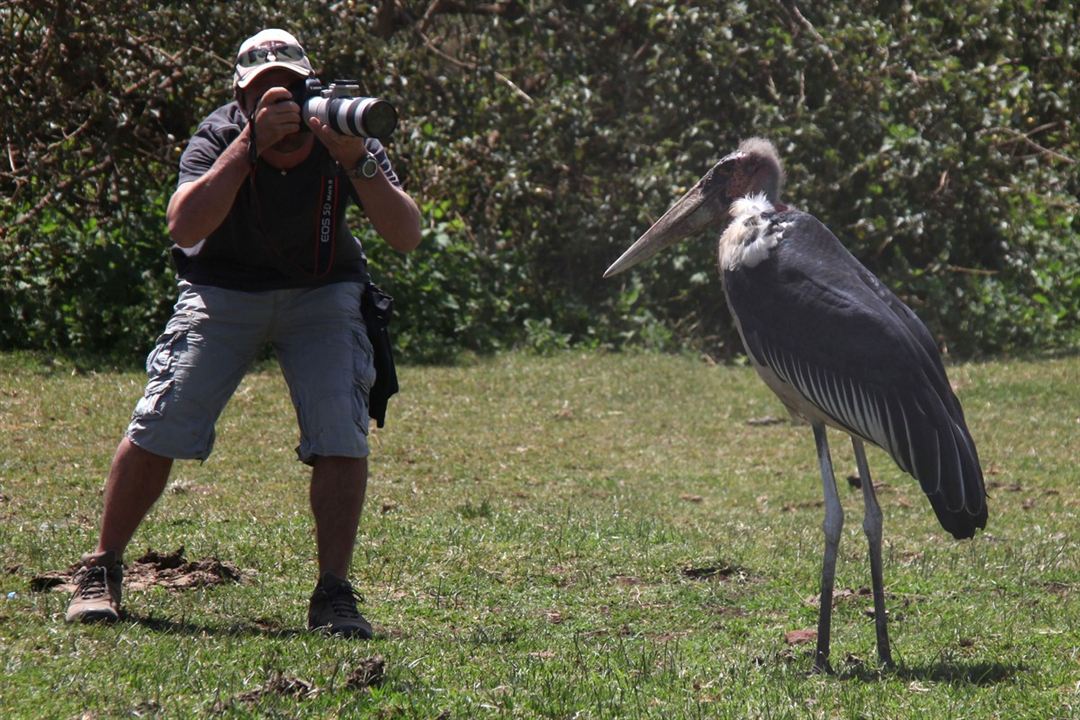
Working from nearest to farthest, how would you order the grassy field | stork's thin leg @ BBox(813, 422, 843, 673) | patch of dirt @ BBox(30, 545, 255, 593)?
the grassy field → stork's thin leg @ BBox(813, 422, 843, 673) → patch of dirt @ BBox(30, 545, 255, 593)

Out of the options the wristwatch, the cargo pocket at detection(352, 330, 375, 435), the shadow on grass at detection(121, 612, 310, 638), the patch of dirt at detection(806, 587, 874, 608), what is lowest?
the patch of dirt at detection(806, 587, 874, 608)

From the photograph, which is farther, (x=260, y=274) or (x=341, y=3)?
(x=341, y=3)

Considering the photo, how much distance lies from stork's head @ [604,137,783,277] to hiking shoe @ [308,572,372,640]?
5.23 feet

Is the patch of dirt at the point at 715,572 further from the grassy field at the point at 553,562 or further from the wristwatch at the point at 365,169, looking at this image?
the wristwatch at the point at 365,169

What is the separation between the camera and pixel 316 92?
450cm

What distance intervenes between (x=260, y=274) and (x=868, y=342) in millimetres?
1955

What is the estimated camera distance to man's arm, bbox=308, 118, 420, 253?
442cm

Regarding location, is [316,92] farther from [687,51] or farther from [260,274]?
[687,51]

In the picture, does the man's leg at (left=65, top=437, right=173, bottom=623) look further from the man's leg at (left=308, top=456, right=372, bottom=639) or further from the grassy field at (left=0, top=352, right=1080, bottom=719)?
the man's leg at (left=308, top=456, right=372, bottom=639)

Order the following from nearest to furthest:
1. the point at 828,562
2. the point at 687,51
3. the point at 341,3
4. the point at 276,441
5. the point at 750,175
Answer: the point at 828,562 < the point at 750,175 < the point at 276,441 < the point at 341,3 < the point at 687,51

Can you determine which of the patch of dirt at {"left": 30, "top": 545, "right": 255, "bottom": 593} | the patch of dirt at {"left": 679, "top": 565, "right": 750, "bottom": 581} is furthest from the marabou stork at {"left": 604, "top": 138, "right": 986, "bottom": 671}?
the patch of dirt at {"left": 30, "top": 545, "right": 255, "bottom": 593}

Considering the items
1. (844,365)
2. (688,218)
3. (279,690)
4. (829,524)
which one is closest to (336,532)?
(279,690)

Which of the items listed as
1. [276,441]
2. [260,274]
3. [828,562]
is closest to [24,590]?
[260,274]

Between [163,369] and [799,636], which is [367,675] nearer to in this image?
[163,369]
